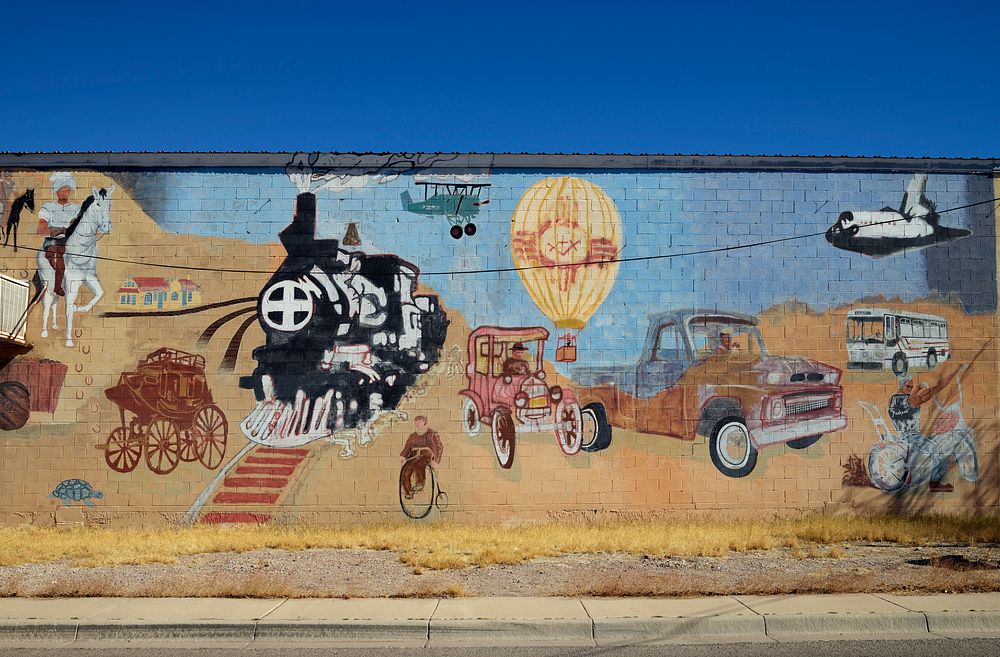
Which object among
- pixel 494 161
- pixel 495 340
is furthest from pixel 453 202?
pixel 495 340

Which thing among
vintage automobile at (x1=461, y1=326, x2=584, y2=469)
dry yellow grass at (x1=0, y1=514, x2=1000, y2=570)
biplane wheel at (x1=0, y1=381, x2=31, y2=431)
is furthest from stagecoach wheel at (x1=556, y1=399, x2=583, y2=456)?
biplane wheel at (x1=0, y1=381, x2=31, y2=431)

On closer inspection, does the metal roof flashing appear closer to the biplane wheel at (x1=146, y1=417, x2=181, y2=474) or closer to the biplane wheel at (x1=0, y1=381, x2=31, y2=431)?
the biplane wheel at (x1=0, y1=381, x2=31, y2=431)

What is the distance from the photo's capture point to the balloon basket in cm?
1415

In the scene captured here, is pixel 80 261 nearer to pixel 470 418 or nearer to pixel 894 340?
pixel 470 418

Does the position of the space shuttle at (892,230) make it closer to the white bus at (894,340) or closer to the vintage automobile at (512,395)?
the white bus at (894,340)

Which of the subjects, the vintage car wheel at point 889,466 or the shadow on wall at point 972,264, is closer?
the vintage car wheel at point 889,466

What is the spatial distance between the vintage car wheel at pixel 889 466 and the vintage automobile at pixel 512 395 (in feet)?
16.1

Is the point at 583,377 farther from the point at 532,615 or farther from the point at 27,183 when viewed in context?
the point at 27,183

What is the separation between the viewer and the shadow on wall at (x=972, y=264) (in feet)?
47.6

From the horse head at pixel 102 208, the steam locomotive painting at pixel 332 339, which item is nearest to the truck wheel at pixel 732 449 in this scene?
the steam locomotive painting at pixel 332 339

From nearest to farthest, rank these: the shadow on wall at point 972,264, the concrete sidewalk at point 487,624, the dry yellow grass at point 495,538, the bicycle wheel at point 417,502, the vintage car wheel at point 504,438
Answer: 1. the concrete sidewalk at point 487,624
2. the dry yellow grass at point 495,538
3. the bicycle wheel at point 417,502
4. the vintage car wheel at point 504,438
5. the shadow on wall at point 972,264

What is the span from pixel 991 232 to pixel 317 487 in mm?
12168

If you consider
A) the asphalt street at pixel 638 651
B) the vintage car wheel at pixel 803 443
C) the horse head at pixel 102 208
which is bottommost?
the asphalt street at pixel 638 651

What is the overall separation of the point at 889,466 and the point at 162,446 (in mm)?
12043
